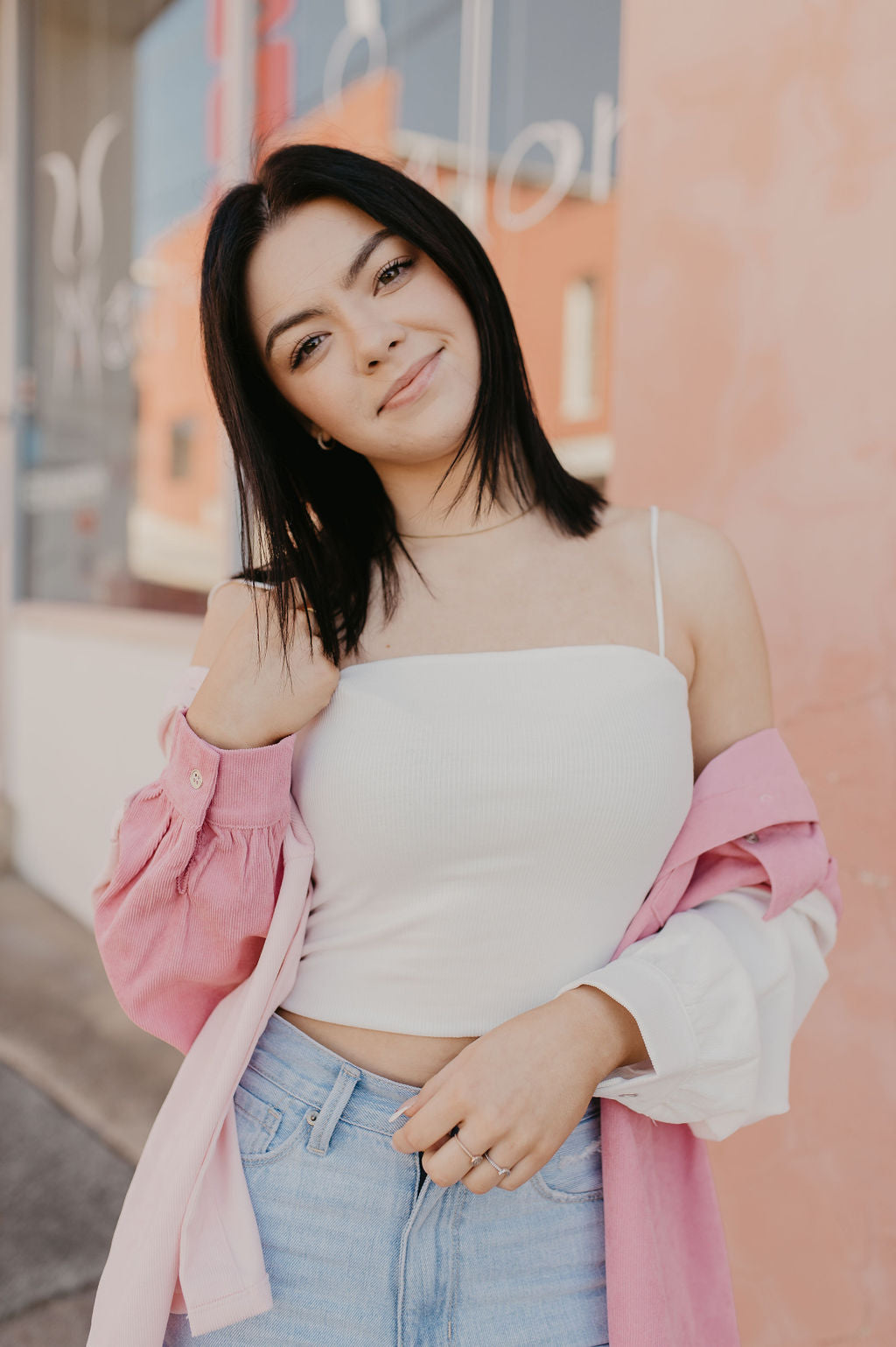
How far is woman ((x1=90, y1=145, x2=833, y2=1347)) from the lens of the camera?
112cm

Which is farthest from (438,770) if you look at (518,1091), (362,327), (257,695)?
(362,327)

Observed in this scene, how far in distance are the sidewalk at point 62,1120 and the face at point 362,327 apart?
2.04 m

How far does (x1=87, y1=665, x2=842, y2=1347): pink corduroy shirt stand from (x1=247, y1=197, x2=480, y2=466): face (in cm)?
38

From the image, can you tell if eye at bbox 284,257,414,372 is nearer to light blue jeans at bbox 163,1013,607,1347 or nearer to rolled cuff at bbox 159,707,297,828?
rolled cuff at bbox 159,707,297,828

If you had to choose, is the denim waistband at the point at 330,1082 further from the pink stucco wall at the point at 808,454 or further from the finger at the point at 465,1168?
the pink stucco wall at the point at 808,454

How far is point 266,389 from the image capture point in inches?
55.4

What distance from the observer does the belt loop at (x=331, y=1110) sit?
115 centimetres

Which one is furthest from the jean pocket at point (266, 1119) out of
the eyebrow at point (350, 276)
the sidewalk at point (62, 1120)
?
the sidewalk at point (62, 1120)

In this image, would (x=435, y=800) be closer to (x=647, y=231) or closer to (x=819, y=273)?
(x=819, y=273)

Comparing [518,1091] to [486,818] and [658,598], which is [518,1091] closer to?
[486,818]

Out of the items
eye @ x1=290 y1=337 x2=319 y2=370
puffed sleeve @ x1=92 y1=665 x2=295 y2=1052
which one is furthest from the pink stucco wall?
puffed sleeve @ x1=92 y1=665 x2=295 y2=1052

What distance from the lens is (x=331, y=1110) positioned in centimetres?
116

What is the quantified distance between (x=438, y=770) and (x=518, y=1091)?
32cm

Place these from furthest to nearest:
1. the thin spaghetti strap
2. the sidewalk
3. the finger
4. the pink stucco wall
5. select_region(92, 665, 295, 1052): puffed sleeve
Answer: the sidewalk
the pink stucco wall
the thin spaghetti strap
select_region(92, 665, 295, 1052): puffed sleeve
the finger
